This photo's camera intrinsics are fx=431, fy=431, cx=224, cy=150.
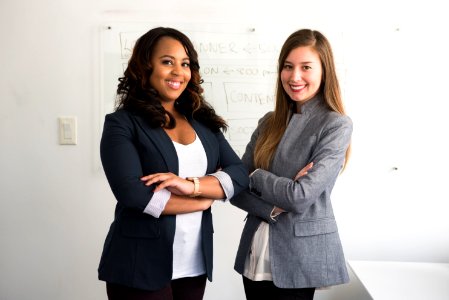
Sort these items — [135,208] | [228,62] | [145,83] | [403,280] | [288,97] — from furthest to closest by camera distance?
[228,62] → [403,280] → [288,97] → [145,83] → [135,208]

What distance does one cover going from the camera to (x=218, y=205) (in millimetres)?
2559

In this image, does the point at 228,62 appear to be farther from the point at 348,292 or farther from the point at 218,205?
the point at 348,292

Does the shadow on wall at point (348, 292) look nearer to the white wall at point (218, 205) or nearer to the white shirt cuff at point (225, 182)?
the white wall at point (218, 205)

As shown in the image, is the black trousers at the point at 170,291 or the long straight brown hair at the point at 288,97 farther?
the long straight brown hair at the point at 288,97

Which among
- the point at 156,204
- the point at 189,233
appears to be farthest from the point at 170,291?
the point at 156,204

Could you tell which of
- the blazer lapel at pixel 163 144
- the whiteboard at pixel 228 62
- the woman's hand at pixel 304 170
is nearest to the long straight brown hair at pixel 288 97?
the woman's hand at pixel 304 170

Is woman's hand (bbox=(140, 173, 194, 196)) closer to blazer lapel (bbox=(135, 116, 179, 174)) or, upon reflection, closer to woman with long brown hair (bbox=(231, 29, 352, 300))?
blazer lapel (bbox=(135, 116, 179, 174))

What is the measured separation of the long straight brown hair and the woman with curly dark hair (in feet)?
0.61

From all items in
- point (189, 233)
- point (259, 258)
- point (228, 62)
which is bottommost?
point (259, 258)

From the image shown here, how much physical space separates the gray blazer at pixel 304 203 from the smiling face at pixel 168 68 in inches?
17.2

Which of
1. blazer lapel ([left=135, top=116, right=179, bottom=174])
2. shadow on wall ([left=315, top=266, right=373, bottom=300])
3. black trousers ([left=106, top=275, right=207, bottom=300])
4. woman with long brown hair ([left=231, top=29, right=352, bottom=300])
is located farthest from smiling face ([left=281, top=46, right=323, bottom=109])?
shadow on wall ([left=315, top=266, right=373, bottom=300])

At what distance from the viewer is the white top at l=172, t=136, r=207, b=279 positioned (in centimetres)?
136

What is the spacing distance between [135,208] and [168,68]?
0.47 metres

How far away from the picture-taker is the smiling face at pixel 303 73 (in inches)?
61.7
